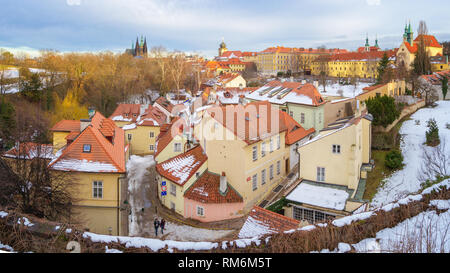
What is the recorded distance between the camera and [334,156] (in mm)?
16500

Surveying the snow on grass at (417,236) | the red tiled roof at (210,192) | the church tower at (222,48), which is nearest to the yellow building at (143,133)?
the red tiled roof at (210,192)

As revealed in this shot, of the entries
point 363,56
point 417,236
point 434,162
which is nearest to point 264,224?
point 417,236

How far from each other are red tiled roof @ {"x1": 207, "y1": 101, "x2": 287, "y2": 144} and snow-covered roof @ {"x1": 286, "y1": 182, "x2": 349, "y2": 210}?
3.45 meters

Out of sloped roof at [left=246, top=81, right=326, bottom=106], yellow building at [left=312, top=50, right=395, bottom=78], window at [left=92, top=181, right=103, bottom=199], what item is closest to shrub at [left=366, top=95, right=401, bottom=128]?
sloped roof at [left=246, top=81, right=326, bottom=106]

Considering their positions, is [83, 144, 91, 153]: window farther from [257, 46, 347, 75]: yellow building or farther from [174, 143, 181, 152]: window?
[257, 46, 347, 75]: yellow building

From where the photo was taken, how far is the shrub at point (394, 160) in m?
19.3

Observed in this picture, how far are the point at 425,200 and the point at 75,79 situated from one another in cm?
4703

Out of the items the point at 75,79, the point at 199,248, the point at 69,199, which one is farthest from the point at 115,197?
the point at 75,79

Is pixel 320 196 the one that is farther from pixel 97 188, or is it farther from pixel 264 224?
pixel 97 188

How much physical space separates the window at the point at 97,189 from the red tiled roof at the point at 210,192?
4.30m

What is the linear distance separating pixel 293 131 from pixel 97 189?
45.0 ft

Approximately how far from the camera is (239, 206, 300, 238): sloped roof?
839 centimetres

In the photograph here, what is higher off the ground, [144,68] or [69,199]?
[144,68]
